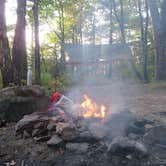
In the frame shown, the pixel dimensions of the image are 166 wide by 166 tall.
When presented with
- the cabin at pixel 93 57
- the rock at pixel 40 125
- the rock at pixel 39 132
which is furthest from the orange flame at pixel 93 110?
the cabin at pixel 93 57

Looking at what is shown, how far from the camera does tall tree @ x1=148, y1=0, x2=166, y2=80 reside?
1645 centimetres

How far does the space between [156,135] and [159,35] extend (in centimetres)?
Result: 1291

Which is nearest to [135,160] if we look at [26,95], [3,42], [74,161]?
[74,161]

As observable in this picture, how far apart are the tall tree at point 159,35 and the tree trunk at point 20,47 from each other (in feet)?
29.0

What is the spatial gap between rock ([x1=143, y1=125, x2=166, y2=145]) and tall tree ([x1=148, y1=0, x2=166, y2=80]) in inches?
497

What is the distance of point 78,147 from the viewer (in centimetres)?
443

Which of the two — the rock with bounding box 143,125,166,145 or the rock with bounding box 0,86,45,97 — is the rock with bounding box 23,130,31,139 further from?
the rock with bounding box 143,125,166,145

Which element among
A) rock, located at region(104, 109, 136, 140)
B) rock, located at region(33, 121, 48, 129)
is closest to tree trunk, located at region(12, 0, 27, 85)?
rock, located at region(33, 121, 48, 129)

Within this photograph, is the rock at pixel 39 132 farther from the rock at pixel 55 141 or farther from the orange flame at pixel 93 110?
the orange flame at pixel 93 110

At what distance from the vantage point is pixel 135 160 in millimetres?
3982

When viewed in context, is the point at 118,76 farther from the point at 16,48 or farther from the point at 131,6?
the point at 16,48

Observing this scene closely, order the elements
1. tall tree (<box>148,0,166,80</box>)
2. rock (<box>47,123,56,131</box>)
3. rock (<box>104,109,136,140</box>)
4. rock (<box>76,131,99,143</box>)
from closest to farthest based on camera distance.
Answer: rock (<box>76,131,99,143</box>)
rock (<box>104,109,136,140</box>)
rock (<box>47,123,56,131</box>)
tall tree (<box>148,0,166,80</box>)

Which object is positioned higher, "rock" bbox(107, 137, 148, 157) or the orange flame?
the orange flame

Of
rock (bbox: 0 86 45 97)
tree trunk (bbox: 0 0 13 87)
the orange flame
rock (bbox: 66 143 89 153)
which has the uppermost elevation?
tree trunk (bbox: 0 0 13 87)
